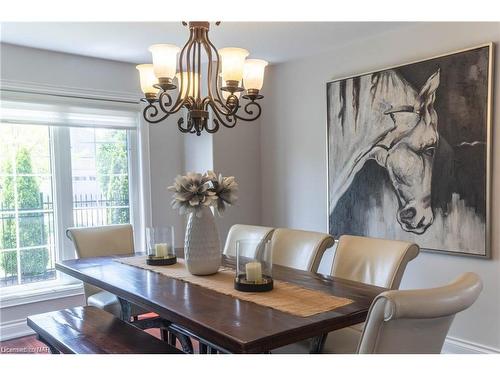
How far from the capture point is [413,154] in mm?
2920

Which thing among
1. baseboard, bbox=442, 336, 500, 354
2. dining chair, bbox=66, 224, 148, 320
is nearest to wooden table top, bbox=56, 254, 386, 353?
dining chair, bbox=66, 224, 148, 320

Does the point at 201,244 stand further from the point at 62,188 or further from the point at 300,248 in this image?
the point at 62,188

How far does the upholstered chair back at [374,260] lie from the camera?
203cm

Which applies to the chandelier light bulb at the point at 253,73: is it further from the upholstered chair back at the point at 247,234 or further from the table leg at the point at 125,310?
the table leg at the point at 125,310

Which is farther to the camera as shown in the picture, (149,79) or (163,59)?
(149,79)

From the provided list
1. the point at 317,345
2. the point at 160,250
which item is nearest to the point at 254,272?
the point at 317,345

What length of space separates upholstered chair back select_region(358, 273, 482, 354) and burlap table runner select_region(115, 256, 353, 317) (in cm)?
34

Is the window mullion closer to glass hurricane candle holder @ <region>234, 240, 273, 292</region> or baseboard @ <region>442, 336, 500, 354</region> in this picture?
glass hurricane candle holder @ <region>234, 240, 273, 292</region>

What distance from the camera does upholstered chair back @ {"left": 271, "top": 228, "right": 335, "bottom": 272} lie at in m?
2.38

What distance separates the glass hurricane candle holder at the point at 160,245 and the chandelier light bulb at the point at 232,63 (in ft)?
3.22

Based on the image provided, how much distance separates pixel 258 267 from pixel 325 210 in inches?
71.7

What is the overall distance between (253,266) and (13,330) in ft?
8.01

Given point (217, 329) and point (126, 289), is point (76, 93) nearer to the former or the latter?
point (126, 289)

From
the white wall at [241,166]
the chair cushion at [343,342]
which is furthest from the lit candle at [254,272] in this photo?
the white wall at [241,166]
